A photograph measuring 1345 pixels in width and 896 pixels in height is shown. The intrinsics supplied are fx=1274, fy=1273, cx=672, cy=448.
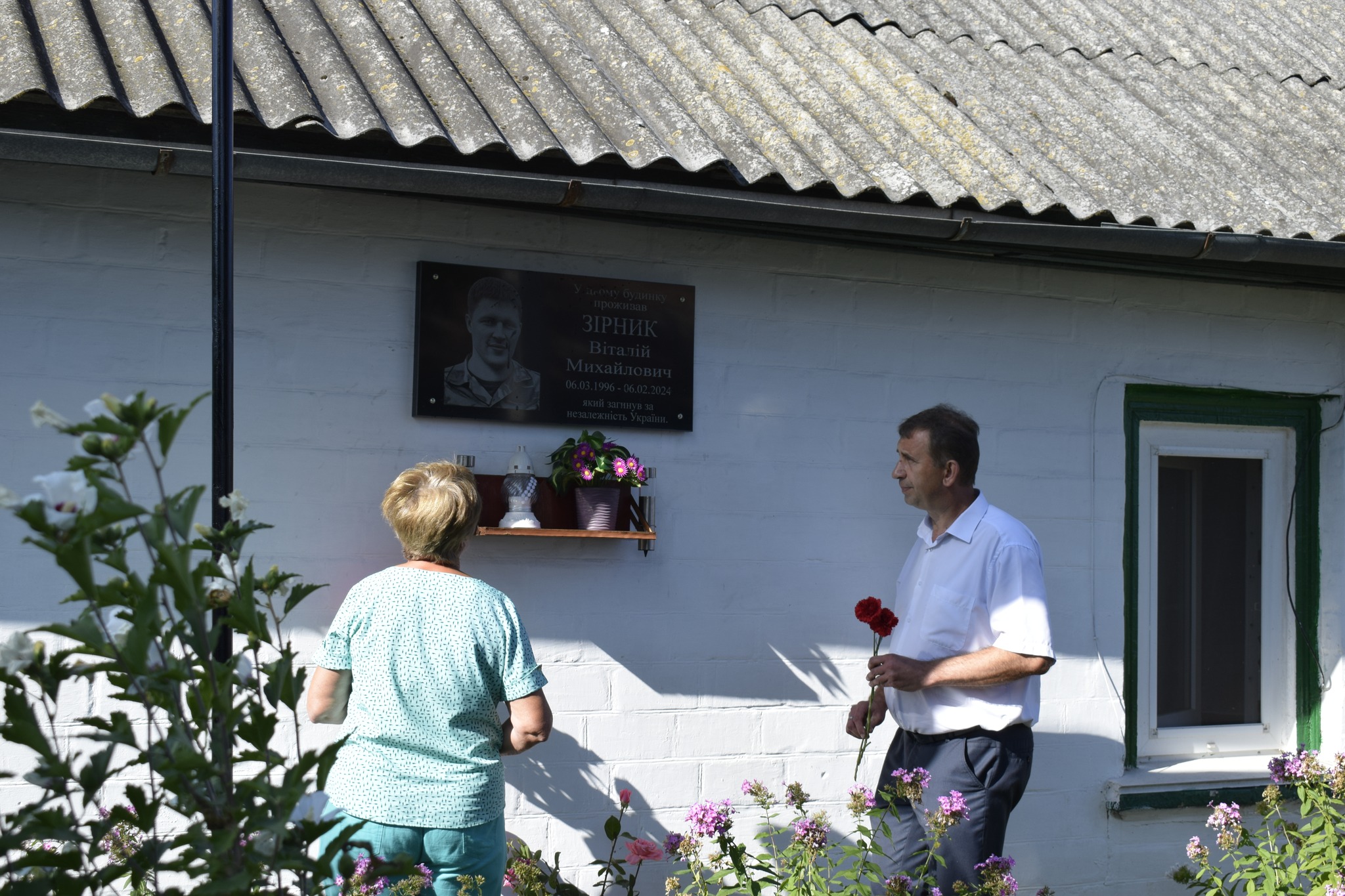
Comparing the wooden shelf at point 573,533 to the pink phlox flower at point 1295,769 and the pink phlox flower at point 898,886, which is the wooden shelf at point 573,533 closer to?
the pink phlox flower at point 898,886

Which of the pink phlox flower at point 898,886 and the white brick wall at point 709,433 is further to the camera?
the white brick wall at point 709,433

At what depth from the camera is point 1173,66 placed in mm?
5652

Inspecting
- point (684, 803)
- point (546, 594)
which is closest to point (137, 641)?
point (546, 594)

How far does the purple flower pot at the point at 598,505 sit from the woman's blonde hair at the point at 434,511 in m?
0.71

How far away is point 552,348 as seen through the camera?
3.89 m

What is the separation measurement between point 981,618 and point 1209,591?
76.3 inches

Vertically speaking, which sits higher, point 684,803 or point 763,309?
point 763,309

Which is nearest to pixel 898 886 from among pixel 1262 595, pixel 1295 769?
pixel 1295 769

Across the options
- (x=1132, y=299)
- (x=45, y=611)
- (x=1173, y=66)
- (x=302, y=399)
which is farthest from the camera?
(x=1173, y=66)

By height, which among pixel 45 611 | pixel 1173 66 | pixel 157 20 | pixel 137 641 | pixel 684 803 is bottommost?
pixel 684 803

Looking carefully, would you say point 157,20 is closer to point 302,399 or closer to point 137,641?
point 302,399

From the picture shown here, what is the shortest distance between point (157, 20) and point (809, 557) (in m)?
2.60

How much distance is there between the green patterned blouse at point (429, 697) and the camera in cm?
286

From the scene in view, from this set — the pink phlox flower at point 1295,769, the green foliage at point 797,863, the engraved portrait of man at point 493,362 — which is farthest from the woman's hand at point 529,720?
the pink phlox flower at point 1295,769
